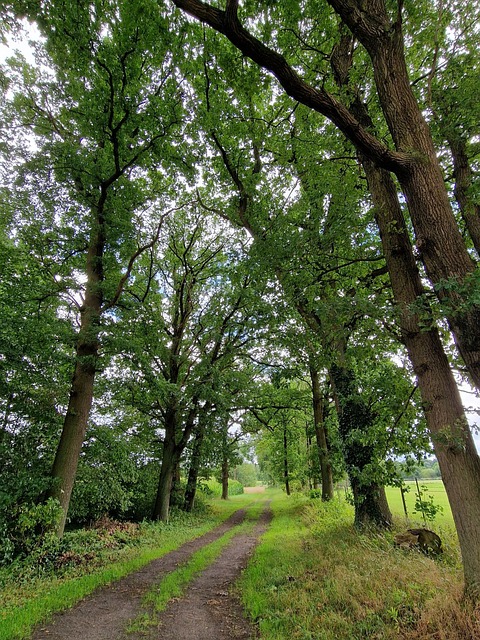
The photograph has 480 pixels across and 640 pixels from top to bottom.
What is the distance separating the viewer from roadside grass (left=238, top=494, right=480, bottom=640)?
3.69 m

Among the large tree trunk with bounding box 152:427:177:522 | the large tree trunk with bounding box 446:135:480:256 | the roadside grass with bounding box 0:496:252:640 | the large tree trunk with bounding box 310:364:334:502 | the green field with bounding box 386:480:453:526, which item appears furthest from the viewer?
the large tree trunk with bounding box 310:364:334:502

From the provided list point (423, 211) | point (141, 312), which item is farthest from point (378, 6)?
point (141, 312)

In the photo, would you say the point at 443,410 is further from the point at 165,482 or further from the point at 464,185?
the point at 165,482

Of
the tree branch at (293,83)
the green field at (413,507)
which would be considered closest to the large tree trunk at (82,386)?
the tree branch at (293,83)

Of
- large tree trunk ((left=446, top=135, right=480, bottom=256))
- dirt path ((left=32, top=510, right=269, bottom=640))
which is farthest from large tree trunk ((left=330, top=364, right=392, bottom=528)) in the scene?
large tree trunk ((left=446, top=135, right=480, bottom=256))

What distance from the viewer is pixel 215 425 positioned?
51.6ft

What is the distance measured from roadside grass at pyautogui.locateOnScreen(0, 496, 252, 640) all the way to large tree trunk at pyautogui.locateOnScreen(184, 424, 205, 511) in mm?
5092

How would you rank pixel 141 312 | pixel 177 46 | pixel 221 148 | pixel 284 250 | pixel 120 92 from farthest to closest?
pixel 141 312 < pixel 221 148 < pixel 120 92 < pixel 177 46 < pixel 284 250

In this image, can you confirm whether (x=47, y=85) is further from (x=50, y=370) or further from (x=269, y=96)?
(x=50, y=370)

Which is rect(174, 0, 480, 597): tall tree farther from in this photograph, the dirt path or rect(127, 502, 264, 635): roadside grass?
rect(127, 502, 264, 635): roadside grass

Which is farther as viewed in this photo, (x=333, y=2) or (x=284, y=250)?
(x=284, y=250)

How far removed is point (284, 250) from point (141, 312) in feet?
21.6

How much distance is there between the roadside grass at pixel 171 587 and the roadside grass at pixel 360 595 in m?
1.20

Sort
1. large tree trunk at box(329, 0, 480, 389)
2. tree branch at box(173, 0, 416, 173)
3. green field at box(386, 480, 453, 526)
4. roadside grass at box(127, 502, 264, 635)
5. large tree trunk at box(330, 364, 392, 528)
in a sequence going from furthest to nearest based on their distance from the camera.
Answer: large tree trunk at box(330, 364, 392, 528) < green field at box(386, 480, 453, 526) < roadside grass at box(127, 502, 264, 635) < tree branch at box(173, 0, 416, 173) < large tree trunk at box(329, 0, 480, 389)
